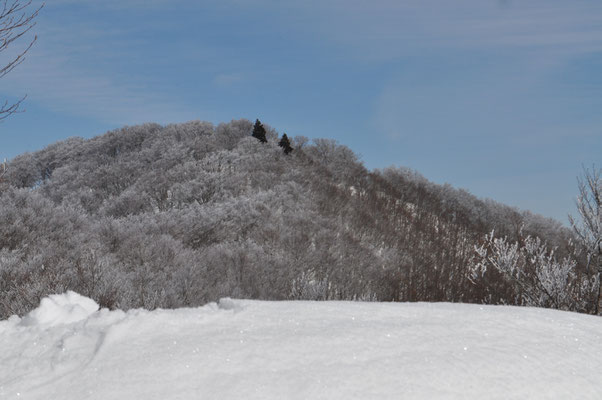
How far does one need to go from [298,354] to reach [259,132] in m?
29.0

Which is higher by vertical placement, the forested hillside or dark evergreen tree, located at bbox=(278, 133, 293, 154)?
dark evergreen tree, located at bbox=(278, 133, 293, 154)

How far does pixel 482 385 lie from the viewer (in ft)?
Answer: 9.25

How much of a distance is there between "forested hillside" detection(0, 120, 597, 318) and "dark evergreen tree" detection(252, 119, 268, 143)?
0.29 metres

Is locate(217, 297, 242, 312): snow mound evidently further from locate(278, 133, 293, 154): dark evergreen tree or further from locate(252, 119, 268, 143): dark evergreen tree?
locate(252, 119, 268, 143): dark evergreen tree

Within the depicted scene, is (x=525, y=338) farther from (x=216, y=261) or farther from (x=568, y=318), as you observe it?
(x=216, y=261)

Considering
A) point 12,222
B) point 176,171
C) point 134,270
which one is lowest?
point 134,270

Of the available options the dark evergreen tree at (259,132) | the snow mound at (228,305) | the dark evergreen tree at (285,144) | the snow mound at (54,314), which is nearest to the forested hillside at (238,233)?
the dark evergreen tree at (259,132)

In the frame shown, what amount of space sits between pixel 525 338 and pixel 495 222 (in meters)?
41.3

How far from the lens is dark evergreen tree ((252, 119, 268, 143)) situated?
3091 centimetres

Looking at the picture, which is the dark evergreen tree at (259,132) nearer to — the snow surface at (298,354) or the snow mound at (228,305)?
the snow mound at (228,305)

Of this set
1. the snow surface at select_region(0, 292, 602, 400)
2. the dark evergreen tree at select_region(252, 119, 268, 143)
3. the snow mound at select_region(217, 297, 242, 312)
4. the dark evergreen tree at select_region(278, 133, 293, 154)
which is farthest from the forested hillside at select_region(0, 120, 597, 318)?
the snow surface at select_region(0, 292, 602, 400)

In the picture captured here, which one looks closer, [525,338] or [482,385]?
[482,385]

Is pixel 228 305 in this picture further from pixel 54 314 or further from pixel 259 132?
pixel 259 132

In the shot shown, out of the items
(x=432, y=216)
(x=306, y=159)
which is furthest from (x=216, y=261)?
(x=432, y=216)
